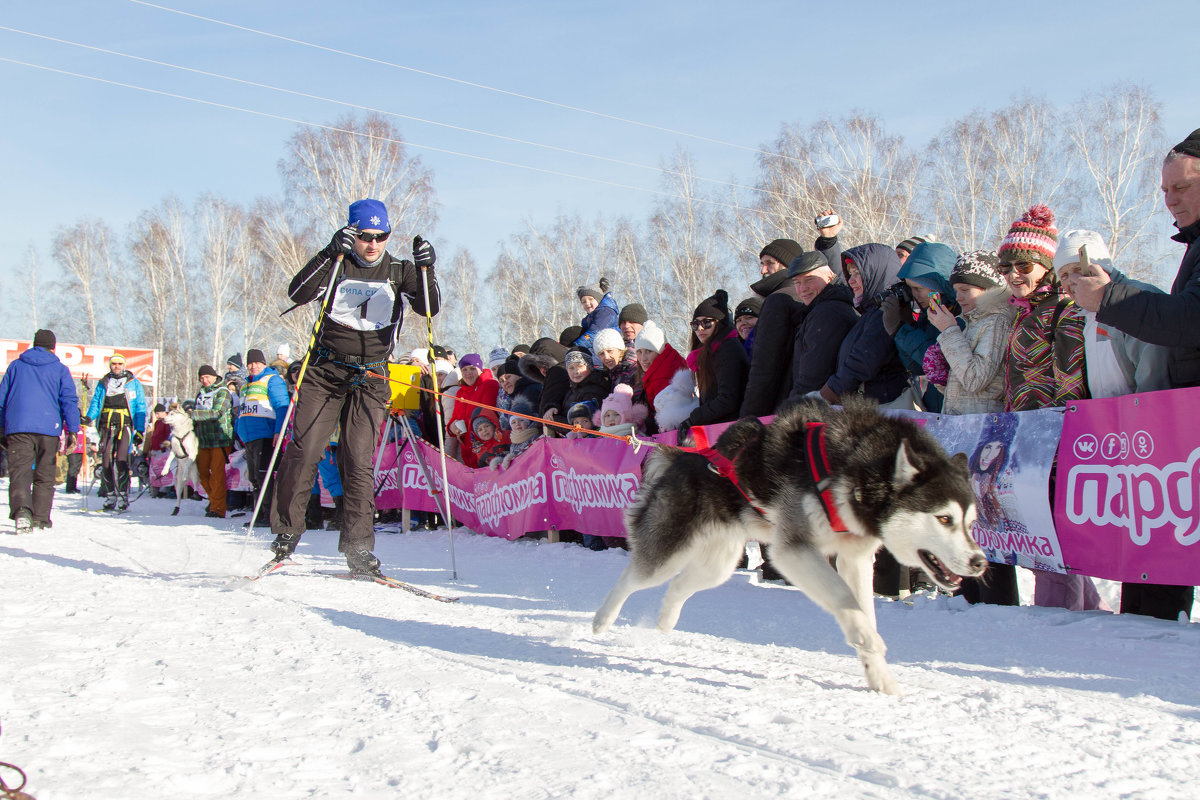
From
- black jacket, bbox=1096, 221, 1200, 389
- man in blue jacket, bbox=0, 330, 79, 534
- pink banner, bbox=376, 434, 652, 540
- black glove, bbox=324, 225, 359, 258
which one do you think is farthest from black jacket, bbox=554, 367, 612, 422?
man in blue jacket, bbox=0, 330, 79, 534

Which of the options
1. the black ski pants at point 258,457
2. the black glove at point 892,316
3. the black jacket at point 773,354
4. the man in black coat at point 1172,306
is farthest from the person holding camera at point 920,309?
the black ski pants at point 258,457

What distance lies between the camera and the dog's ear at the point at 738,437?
329 centimetres

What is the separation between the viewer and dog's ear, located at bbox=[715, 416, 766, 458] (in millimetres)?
3287

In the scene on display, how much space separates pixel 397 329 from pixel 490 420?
3490 millimetres

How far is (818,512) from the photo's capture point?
2971mm

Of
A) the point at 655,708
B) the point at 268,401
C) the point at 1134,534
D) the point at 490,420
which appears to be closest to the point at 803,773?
the point at 655,708

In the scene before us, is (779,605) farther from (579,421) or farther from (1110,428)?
(579,421)

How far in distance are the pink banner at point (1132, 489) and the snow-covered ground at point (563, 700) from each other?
0.91 feet

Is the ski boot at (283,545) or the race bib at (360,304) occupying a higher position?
the race bib at (360,304)

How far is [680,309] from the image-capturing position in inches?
1284

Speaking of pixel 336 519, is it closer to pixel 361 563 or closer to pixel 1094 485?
pixel 361 563

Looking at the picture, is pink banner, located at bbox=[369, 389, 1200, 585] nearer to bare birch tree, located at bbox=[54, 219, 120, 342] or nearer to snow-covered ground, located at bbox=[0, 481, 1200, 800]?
snow-covered ground, located at bbox=[0, 481, 1200, 800]

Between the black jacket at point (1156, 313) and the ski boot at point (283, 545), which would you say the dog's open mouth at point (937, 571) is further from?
the ski boot at point (283, 545)

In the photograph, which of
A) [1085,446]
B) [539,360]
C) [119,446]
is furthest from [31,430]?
[1085,446]
